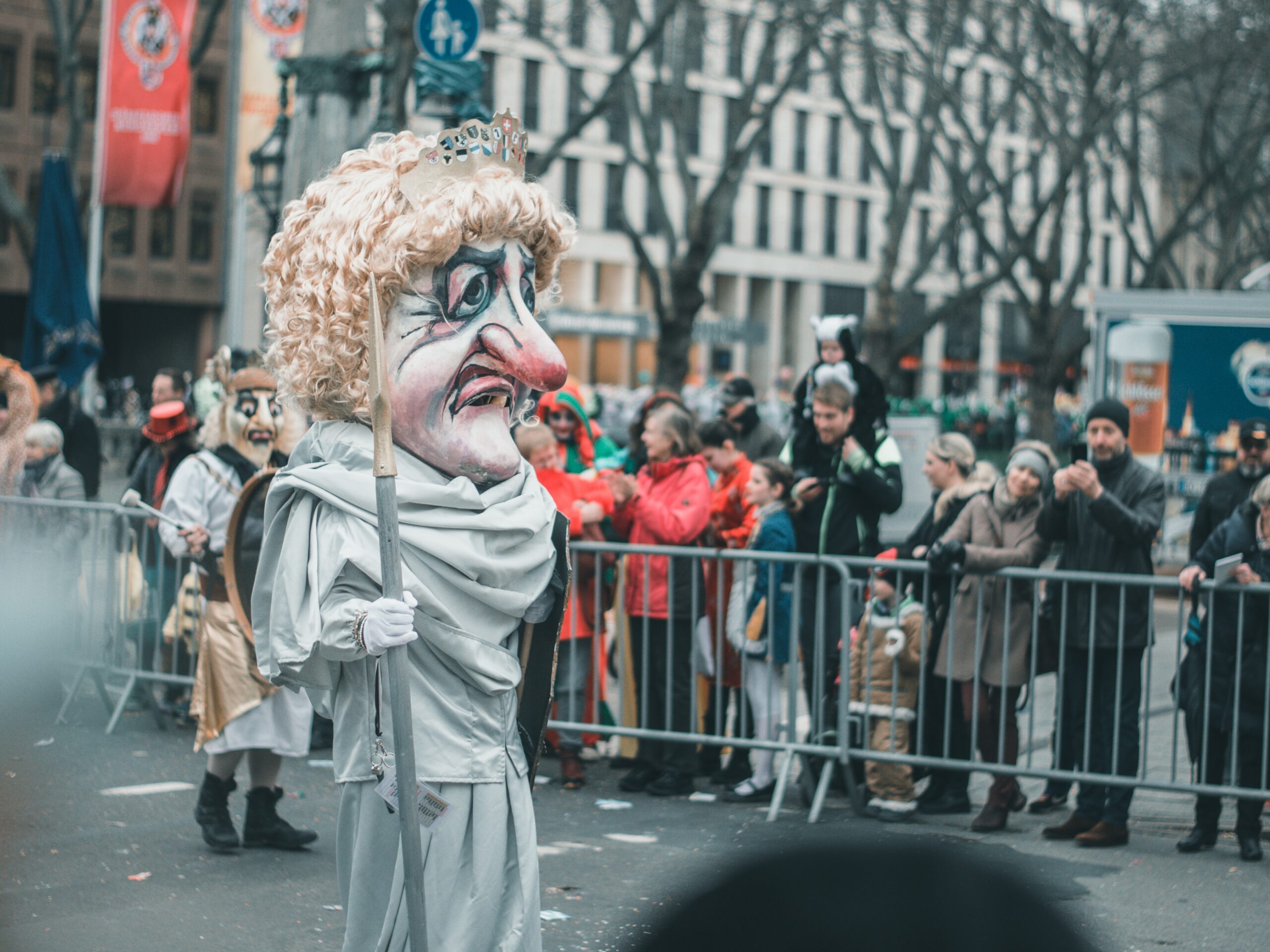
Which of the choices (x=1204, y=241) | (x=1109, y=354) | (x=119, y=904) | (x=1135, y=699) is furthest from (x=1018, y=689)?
(x=1204, y=241)

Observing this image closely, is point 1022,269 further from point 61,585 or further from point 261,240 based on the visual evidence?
point 61,585

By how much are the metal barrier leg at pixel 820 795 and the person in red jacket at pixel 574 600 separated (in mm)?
1165

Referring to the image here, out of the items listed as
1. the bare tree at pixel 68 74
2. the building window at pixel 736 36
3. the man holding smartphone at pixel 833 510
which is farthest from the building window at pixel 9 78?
the man holding smartphone at pixel 833 510

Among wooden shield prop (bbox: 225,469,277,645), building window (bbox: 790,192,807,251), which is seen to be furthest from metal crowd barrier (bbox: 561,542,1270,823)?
building window (bbox: 790,192,807,251)

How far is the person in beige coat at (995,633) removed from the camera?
664 cm

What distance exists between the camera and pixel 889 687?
22.5 ft

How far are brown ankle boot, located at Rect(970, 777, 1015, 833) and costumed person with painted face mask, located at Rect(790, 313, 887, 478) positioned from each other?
1.70 meters

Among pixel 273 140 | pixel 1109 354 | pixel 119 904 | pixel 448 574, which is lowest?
pixel 119 904

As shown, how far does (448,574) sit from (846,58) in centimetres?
2750

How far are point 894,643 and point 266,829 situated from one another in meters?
2.75

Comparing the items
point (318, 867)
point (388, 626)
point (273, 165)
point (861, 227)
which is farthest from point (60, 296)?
point (861, 227)

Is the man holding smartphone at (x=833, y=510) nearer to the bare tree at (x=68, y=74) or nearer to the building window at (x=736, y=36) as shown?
the building window at (x=736, y=36)

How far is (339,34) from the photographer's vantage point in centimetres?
939

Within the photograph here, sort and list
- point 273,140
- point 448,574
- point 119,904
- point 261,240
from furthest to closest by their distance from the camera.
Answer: point 261,240, point 273,140, point 119,904, point 448,574
